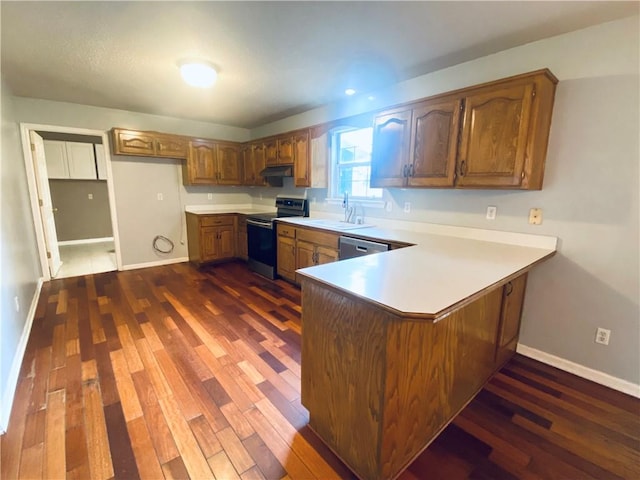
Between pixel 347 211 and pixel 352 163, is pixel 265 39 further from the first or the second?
pixel 347 211

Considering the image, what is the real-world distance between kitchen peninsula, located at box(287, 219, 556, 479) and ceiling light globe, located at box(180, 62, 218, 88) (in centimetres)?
215

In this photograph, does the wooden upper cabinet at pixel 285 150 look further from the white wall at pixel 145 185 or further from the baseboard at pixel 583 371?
the baseboard at pixel 583 371

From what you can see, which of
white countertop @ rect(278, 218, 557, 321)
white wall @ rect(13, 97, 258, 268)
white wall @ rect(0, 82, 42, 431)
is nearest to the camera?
white countertop @ rect(278, 218, 557, 321)

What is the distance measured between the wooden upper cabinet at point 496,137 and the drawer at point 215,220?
3.67 metres

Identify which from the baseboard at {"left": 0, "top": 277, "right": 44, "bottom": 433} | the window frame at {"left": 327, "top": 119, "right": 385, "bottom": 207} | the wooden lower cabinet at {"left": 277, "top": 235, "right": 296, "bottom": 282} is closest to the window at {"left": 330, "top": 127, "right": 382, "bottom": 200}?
the window frame at {"left": 327, "top": 119, "right": 385, "bottom": 207}

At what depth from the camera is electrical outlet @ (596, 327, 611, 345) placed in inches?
79.0

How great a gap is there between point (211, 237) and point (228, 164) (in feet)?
4.26

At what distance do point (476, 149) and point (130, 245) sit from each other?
480 cm

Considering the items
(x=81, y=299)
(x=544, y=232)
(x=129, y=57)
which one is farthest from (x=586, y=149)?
(x=81, y=299)

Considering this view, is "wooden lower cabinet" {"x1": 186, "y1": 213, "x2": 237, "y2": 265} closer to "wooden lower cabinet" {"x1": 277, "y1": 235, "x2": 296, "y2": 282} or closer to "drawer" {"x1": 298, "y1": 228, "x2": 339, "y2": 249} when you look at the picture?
"wooden lower cabinet" {"x1": 277, "y1": 235, "x2": 296, "y2": 282}

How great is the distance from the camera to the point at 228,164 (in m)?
5.01

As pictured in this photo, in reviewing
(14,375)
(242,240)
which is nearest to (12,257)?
(14,375)

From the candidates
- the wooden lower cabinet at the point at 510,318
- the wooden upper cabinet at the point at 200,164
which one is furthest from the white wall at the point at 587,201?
Answer: the wooden upper cabinet at the point at 200,164

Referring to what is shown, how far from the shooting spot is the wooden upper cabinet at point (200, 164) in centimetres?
464
